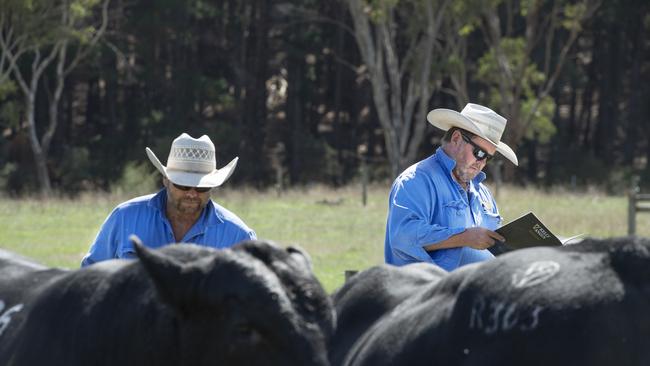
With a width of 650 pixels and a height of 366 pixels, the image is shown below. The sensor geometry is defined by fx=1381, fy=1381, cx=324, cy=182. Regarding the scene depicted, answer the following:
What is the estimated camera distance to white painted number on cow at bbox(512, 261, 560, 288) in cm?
407

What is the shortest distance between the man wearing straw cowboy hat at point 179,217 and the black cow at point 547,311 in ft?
7.69

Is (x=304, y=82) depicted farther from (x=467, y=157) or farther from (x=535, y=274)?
(x=535, y=274)

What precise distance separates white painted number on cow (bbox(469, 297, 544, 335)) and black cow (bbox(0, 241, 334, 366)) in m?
0.44

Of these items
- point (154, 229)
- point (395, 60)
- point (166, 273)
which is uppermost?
point (166, 273)

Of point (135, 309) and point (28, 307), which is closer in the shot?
point (135, 309)

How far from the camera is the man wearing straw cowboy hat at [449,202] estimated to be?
6.69m

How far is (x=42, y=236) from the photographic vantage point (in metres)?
26.7

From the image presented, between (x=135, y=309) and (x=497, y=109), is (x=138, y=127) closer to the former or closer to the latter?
(x=497, y=109)

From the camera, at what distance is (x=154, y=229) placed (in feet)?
21.7

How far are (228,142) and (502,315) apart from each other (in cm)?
4807

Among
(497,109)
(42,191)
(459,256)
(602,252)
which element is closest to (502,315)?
(602,252)

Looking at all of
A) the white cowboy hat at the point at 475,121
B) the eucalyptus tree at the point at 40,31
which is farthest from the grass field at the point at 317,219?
the white cowboy hat at the point at 475,121

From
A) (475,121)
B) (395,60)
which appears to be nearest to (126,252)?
(475,121)

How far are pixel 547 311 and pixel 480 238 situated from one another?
8.38 feet
